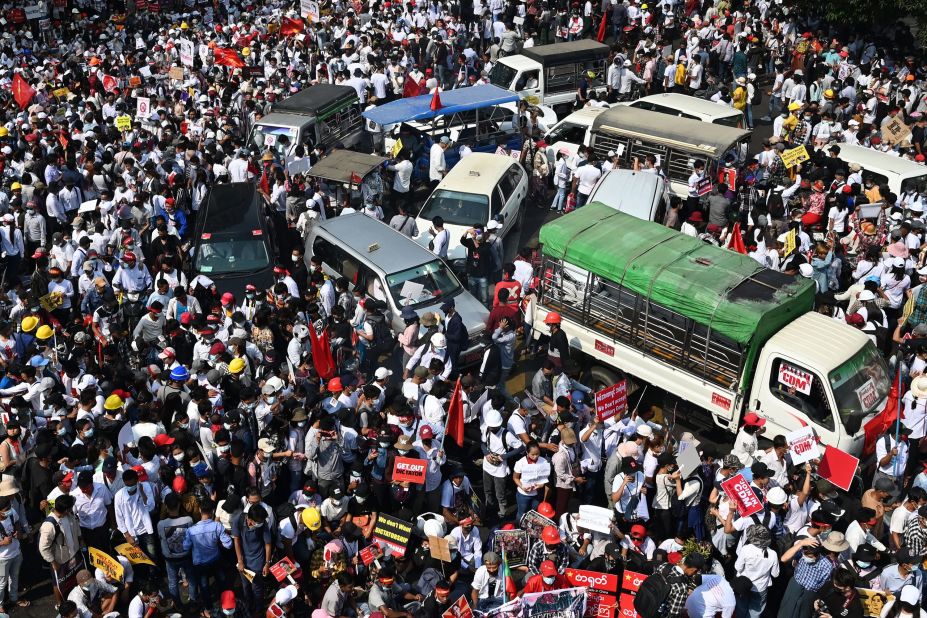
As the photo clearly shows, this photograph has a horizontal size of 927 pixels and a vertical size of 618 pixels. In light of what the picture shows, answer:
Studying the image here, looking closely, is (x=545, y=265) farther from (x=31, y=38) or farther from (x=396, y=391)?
(x=31, y=38)

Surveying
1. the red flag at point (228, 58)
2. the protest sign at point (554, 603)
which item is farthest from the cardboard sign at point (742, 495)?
the red flag at point (228, 58)

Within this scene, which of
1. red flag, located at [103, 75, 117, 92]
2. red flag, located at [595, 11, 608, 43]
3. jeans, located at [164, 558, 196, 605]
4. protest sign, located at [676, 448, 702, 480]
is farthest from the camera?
red flag, located at [595, 11, 608, 43]

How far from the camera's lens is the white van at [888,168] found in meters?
17.3

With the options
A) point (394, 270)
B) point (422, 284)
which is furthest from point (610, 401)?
point (394, 270)

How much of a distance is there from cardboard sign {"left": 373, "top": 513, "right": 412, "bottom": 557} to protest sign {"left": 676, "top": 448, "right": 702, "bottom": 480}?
10.1 feet

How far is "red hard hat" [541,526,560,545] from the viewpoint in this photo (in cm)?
938

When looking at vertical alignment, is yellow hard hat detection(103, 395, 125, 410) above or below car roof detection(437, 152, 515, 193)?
above

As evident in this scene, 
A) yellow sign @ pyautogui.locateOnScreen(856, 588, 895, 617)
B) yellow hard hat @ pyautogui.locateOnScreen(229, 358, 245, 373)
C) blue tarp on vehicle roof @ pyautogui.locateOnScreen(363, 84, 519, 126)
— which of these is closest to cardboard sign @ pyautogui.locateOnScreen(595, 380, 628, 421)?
yellow sign @ pyautogui.locateOnScreen(856, 588, 895, 617)

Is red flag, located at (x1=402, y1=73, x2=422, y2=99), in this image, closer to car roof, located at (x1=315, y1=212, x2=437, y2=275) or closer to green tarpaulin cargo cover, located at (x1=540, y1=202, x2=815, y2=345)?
car roof, located at (x1=315, y1=212, x2=437, y2=275)

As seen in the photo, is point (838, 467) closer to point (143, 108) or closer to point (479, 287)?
point (479, 287)

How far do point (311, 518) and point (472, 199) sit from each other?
8.60 metres

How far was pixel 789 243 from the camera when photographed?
1531cm

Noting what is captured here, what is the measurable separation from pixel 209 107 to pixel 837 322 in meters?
16.6

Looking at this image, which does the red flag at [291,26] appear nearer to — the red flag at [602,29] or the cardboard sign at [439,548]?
the red flag at [602,29]
